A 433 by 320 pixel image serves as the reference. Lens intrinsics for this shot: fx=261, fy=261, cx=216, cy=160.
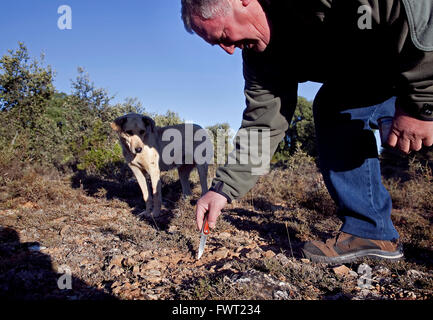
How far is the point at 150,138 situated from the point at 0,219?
2.60m

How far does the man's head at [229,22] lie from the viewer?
1.61 metres

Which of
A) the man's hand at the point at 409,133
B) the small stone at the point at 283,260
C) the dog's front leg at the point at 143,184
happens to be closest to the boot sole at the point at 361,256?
the small stone at the point at 283,260

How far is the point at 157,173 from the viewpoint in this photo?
A: 4.98 meters

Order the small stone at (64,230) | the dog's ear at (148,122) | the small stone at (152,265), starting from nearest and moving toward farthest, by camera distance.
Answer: the small stone at (152,265), the small stone at (64,230), the dog's ear at (148,122)

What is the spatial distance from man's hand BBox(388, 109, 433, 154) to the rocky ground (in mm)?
852

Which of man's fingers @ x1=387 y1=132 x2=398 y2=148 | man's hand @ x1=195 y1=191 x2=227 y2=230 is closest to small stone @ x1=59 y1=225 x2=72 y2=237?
man's hand @ x1=195 y1=191 x2=227 y2=230

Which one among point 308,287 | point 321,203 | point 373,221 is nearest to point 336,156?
point 373,221

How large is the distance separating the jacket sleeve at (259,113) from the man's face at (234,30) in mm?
189

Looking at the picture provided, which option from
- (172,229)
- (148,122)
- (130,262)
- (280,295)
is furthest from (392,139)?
(148,122)

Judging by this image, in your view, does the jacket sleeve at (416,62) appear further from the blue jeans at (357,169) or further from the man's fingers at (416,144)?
the blue jeans at (357,169)

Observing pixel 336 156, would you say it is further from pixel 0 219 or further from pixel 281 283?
pixel 0 219

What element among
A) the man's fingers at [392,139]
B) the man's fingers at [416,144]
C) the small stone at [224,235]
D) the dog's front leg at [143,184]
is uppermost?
the man's fingers at [392,139]

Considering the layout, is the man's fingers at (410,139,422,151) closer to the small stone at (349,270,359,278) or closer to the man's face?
the small stone at (349,270,359,278)

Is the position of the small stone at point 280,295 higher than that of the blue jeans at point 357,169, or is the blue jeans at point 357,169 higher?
the blue jeans at point 357,169
